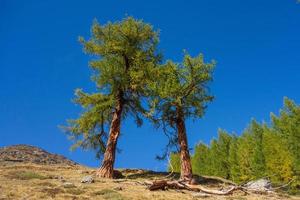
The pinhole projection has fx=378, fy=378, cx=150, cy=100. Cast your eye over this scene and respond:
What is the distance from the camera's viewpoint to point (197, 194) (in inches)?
880

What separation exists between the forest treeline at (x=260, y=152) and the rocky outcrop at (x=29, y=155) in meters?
27.5

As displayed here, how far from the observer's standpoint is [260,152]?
202ft

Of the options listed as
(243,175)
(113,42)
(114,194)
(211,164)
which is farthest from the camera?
(211,164)

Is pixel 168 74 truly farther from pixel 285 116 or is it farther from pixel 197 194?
pixel 285 116

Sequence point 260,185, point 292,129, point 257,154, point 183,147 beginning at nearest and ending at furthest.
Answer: point 260,185, point 183,147, point 292,129, point 257,154

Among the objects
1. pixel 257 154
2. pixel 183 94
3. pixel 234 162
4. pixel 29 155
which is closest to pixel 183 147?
pixel 183 94

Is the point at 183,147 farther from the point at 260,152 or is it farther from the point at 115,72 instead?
the point at 260,152

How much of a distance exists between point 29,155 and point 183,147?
24.0m

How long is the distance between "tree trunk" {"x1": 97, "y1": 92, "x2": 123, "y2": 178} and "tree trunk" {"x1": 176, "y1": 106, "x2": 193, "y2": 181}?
5461 millimetres

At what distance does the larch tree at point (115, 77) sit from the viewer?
33.6m

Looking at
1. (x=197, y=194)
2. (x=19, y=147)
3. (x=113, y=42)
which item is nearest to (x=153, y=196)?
(x=197, y=194)

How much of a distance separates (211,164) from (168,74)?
46.0 m

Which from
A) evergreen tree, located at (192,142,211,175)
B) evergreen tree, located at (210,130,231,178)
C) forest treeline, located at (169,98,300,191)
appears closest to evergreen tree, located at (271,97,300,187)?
forest treeline, located at (169,98,300,191)

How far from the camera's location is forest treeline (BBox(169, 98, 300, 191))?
179 ft
